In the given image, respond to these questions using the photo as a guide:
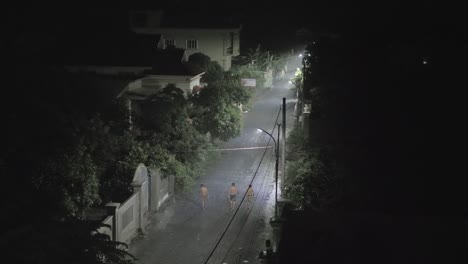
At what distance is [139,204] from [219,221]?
122 inches

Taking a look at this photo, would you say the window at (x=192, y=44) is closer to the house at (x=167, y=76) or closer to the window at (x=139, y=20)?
the window at (x=139, y=20)

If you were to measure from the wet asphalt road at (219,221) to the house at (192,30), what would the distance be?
15.2m

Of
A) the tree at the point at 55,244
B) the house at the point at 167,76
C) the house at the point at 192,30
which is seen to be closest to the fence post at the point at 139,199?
the tree at the point at 55,244

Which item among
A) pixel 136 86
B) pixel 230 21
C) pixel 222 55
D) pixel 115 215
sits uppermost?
pixel 230 21

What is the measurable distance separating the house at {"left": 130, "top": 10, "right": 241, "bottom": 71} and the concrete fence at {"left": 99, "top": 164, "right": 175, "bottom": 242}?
74.0 feet

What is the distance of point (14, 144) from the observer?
1370 centimetres

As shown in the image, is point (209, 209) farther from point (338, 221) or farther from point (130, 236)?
point (338, 221)

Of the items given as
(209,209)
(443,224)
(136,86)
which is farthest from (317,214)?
(136,86)

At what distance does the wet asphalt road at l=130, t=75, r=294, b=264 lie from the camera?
15.8 meters

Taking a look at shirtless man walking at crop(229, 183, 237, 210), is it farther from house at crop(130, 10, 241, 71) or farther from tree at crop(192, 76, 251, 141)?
house at crop(130, 10, 241, 71)

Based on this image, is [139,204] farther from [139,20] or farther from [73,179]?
[139,20]

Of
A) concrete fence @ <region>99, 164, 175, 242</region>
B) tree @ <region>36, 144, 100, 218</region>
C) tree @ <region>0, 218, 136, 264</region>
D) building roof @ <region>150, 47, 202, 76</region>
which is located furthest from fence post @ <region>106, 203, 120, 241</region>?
building roof @ <region>150, 47, 202, 76</region>

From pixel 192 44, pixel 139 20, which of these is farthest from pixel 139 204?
pixel 139 20

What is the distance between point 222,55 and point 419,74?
22.9m
